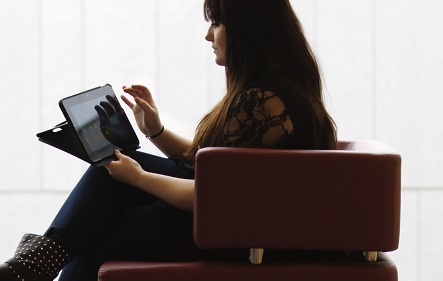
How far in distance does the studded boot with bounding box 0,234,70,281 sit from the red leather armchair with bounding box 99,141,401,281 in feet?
0.49

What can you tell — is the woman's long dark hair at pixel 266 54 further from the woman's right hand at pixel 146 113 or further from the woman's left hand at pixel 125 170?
the woman's right hand at pixel 146 113

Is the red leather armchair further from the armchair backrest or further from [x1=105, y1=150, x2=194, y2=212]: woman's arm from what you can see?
[x1=105, y1=150, x2=194, y2=212]: woman's arm

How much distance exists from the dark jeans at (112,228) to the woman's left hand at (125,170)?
7 centimetres

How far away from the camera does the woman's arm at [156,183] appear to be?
6.05ft

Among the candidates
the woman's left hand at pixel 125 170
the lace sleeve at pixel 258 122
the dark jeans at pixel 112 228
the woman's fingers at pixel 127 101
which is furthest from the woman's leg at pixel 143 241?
the woman's fingers at pixel 127 101

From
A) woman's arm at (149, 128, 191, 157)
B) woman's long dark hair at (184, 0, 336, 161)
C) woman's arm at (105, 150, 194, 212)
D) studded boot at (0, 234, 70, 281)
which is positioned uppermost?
woman's long dark hair at (184, 0, 336, 161)

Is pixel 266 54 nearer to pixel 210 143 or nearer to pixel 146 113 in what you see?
pixel 210 143

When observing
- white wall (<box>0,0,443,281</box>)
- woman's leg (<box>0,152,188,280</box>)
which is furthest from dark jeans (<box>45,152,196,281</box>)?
white wall (<box>0,0,443,281</box>)

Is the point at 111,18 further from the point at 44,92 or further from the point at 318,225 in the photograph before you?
the point at 318,225

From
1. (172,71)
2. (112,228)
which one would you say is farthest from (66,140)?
(172,71)

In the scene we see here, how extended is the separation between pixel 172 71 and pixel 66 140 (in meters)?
0.91

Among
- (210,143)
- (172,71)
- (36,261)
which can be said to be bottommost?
(36,261)

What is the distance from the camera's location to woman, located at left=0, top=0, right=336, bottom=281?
181 cm

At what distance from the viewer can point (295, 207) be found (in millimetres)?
1741
